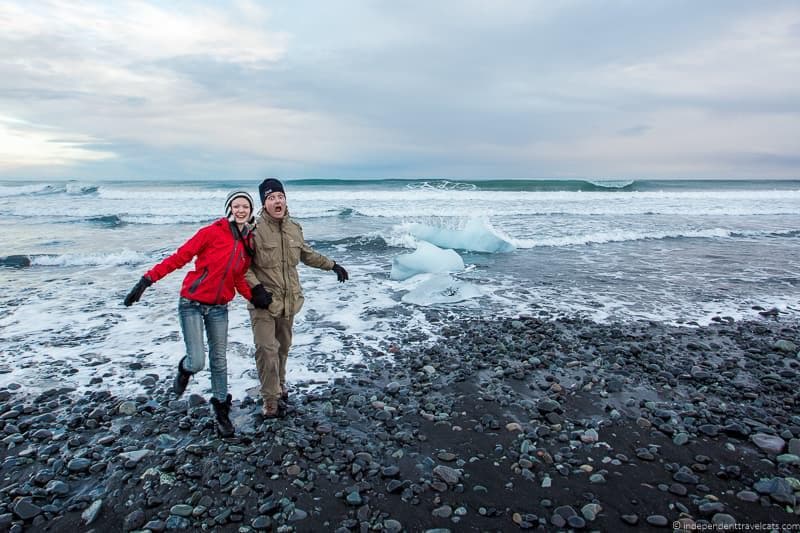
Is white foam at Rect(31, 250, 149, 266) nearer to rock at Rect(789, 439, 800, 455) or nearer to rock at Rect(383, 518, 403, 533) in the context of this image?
rock at Rect(383, 518, 403, 533)

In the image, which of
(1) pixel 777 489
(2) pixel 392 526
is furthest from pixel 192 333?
(1) pixel 777 489

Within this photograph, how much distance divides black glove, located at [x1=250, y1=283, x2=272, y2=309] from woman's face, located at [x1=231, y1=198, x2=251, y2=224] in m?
0.69

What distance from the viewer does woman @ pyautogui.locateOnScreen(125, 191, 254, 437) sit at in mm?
4426

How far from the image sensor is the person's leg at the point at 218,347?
4668 millimetres

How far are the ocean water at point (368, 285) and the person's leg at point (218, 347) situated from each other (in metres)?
1.09

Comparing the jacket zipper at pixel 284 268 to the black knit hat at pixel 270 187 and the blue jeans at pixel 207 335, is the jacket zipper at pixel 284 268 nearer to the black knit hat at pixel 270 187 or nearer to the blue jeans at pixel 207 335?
the black knit hat at pixel 270 187

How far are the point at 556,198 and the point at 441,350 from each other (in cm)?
3684

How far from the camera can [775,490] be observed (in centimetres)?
379

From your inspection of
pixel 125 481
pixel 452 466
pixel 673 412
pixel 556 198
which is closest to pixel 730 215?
pixel 556 198

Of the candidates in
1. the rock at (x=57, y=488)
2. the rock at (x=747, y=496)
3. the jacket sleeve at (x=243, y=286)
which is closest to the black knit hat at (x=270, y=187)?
the jacket sleeve at (x=243, y=286)

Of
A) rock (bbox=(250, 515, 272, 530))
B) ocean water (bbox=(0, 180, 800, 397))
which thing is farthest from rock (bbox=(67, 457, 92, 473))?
rock (bbox=(250, 515, 272, 530))

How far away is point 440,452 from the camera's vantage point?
4430mm

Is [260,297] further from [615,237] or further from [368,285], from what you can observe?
[615,237]

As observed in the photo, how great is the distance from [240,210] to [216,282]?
0.76 meters
